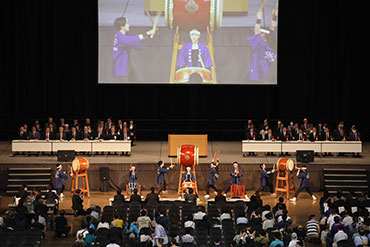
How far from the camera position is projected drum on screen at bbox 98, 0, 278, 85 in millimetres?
30703

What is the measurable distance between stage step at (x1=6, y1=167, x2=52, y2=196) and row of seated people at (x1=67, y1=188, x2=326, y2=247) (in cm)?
576

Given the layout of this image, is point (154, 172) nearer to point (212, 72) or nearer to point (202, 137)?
point (202, 137)

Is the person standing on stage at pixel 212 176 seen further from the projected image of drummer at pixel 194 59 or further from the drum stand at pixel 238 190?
the projected image of drummer at pixel 194 59

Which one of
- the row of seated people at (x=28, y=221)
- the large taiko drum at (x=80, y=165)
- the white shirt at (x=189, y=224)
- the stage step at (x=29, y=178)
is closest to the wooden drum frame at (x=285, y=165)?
the large taiko drum at (x=80, y=165)

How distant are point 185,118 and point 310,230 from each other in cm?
1400

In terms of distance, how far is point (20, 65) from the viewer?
3219 cm

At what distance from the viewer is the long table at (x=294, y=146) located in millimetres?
27875

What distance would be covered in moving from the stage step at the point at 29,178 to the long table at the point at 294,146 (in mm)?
Answer: 7518

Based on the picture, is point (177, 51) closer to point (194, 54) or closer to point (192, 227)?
point (194, 54)

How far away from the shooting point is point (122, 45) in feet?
102

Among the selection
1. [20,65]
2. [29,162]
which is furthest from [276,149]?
[20,65]

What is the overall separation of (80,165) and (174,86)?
8.74 m

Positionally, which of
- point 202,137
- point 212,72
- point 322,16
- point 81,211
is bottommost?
point 81,211

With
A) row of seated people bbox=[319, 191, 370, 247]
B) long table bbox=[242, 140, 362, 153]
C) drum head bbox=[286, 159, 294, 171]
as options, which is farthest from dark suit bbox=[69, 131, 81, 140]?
row of seated people bbox=[319, 191, 370, 247]
